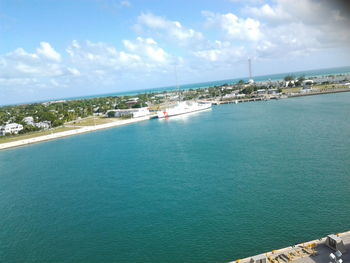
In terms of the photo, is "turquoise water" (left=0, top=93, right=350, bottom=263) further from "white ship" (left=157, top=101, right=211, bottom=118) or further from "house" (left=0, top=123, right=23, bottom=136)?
"white ship" (left=157, top=101, right=211, bottom=118)

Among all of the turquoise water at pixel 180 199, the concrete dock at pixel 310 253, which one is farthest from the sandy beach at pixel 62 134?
the concrete dock at pixel 310 253

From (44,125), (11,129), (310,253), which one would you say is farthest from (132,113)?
(310,253)

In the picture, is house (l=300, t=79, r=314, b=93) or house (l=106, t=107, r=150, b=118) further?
house (l=300, t=79, r=314, b=93)

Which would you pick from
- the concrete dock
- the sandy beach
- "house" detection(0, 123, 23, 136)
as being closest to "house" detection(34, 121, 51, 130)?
"house" detection(0, 123, 23, 136)

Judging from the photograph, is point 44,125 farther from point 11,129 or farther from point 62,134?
point 62,134

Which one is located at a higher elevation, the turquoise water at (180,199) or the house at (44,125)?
the house at (44,125)

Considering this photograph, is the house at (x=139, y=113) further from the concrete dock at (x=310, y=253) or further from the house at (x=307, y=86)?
the concrete dock at (x=310, y=253)
